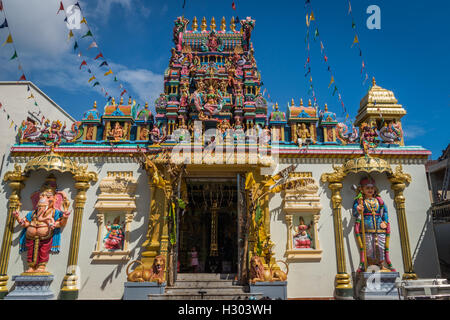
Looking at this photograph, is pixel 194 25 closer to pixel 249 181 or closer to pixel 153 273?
pixel 249 181

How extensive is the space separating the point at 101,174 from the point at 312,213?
365 inches

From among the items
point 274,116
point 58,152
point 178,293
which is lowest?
point 178,293

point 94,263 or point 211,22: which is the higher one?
point 211,22

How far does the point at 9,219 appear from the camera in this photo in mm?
13383

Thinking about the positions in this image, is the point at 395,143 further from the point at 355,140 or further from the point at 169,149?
the point at 169,149

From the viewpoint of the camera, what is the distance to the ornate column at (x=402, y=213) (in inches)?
511

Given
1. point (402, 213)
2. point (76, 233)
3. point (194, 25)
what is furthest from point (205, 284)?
point (194, 25)

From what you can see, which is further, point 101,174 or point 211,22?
point 211,22

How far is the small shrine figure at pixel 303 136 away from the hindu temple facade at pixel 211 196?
5cm

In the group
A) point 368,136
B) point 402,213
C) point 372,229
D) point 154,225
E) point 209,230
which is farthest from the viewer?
point 209,230

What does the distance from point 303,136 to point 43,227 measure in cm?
1169

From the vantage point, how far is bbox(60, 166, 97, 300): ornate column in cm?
1260

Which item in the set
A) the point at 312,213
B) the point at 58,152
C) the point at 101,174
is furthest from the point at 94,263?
the point at 312,213

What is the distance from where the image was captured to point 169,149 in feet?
43.1
